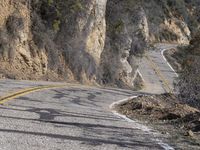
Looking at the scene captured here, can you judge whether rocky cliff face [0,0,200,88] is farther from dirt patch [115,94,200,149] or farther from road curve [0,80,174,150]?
road curve [0,80,174,150]

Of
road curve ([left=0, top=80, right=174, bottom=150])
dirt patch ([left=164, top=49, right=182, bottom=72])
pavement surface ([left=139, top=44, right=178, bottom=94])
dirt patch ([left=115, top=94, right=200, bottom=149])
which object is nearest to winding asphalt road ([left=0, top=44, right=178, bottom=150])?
road curve ([left=0, top=80, right=174, bottom=150])

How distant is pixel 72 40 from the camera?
119 feet

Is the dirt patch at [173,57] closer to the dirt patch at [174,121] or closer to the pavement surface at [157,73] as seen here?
the pavement surface at [157,73]

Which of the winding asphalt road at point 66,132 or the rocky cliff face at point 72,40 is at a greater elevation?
the rocky cliff face at point 72,40

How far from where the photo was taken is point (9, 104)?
12.9 meters

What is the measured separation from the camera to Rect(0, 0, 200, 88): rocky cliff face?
2866 centimetres

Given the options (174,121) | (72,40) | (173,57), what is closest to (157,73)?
(173,57)

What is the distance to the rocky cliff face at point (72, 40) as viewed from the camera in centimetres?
2866

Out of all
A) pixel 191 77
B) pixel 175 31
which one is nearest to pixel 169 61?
pixel 175 31

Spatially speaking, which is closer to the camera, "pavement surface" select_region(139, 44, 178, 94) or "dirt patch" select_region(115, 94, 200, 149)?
"dirt patch" select_region(115, 94, 200, 149)

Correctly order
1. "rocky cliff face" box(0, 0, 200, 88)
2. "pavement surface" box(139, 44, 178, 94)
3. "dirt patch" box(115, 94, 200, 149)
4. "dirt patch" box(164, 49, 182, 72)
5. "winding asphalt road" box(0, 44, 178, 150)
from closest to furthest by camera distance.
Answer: "winding asphalt road" box(0, 44, 178, 150) → "dirt patch" box(115, 94, 200, 149) → "rocky cliff face" box(0, 0, 200, 88) → "pavement surface" box(139, 44, 178, 94) → "dirt patch" box(164, 49, 182, 72)

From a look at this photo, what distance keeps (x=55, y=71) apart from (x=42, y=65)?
188cm

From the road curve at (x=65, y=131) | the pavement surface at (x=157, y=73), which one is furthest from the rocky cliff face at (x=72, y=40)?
the road curve at (x=65, y=131)

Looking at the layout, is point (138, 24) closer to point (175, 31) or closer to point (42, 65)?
point (42, 65)
